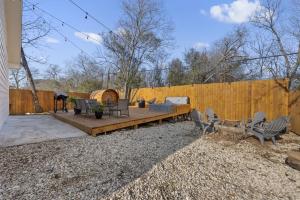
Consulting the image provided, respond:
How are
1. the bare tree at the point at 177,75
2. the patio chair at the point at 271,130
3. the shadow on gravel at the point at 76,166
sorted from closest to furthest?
the shadow on gravel at the point at 76,166 → the patio chair at the point at 271,130 → the bare tree at the point at 177,75

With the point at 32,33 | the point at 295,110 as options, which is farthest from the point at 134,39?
the point at 295,110

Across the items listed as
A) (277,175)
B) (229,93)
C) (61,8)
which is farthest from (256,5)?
(277,175)

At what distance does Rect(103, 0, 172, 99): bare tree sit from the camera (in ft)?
54.3

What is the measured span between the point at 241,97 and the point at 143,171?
7349mm

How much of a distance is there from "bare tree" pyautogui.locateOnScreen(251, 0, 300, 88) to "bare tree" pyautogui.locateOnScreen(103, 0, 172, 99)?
7.76 meters

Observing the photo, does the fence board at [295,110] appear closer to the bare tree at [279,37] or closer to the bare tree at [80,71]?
the bare tree at [279,37]

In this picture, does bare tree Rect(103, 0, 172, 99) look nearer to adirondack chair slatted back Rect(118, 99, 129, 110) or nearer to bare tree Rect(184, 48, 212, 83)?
bare tree Rect(184, 48, 212, 83)

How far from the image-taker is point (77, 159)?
3.87 metres

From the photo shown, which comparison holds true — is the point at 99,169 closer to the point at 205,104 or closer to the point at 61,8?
the point at 205,104

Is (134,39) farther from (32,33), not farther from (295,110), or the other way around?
(295,110)

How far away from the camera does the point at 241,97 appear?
31.2ft

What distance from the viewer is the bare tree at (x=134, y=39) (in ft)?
54.3

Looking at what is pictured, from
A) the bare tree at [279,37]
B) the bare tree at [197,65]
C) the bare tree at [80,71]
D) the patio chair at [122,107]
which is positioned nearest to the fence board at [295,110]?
the bare tree at [279,37]

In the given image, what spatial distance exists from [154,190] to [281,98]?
7.21 metres
